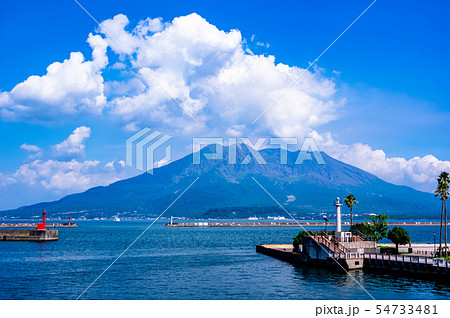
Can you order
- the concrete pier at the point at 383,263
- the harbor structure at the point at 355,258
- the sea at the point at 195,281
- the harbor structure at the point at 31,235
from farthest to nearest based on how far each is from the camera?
the harbor structure at the point at 31,235, the harbor structure at the point at 355,258, the concrete pier at the point at 383,263, the sea at the point at 195,281

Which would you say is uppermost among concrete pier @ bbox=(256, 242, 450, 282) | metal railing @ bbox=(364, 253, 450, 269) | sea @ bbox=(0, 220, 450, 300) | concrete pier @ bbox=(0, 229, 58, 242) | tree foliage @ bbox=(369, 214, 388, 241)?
tree foliage @ bbox=(369, 214, 388, 241)

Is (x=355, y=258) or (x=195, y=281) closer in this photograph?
(x=195, y=281)

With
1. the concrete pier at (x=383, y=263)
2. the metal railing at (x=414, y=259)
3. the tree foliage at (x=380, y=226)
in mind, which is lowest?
the concrete pier at (x=383, y=263)

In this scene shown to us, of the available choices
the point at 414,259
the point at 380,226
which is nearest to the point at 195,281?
the point at 414,259

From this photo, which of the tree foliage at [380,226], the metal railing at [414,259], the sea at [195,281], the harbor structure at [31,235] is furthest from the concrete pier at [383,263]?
the harbor structure at [31,235]

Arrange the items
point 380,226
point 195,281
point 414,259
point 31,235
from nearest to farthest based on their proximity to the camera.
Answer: point 195,281, point 414,259, point 380,226, point 31,235

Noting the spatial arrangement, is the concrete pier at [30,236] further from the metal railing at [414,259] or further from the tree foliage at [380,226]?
the metal railing at [414,259]

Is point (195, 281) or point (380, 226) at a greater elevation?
point (380, 226)

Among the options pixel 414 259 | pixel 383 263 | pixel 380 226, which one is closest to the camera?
pixel 414 259

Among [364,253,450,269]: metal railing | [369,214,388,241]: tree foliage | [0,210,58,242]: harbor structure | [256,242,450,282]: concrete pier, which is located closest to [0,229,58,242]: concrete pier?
A: [0,210,58,242]: harbor structure

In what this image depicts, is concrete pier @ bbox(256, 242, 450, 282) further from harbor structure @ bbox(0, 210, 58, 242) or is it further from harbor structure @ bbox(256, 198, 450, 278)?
harbor structure @ bbox(0, 210, 58, 242)

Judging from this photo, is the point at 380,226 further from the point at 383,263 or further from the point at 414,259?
the point at 414,259

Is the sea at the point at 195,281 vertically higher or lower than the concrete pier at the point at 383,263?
lower
